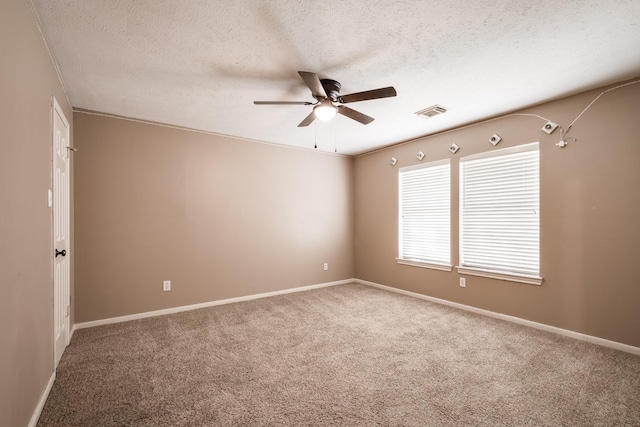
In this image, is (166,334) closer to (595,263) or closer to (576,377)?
(576,377)

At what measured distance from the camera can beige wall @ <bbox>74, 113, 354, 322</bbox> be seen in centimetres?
351

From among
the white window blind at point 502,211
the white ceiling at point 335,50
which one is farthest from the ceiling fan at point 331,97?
→ the white window blind at point 502,211

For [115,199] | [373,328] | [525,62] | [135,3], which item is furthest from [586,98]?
[115,199]

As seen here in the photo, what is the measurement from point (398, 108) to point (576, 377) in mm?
3007

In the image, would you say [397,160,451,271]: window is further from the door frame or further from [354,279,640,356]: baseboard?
the door frame

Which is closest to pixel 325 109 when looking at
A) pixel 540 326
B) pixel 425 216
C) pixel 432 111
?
pixel 432 111

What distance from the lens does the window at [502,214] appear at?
343cm

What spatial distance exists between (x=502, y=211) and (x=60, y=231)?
4.86 m

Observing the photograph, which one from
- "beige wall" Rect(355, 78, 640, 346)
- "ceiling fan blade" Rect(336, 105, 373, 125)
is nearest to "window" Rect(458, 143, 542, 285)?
"beige wall" Rect(355, 78, 640, 346)

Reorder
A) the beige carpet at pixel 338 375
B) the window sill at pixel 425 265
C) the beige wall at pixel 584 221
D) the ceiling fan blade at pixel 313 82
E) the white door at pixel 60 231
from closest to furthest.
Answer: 1. the beige carpet at pixel 338 375
2. the ceiling fan blade at pixel 313 82
3. the white door at pixel 60 231
4. the beige wall at pixel 584 221
5. the window sill at pixel 425 265

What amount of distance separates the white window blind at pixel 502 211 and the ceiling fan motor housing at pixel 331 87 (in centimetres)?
229

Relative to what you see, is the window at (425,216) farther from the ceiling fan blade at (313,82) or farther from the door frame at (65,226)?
the door frame at (65,226)

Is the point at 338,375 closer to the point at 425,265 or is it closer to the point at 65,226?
the point at 425,265

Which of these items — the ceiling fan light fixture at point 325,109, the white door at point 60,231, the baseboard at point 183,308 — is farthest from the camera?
the baseboard at point 183,308
